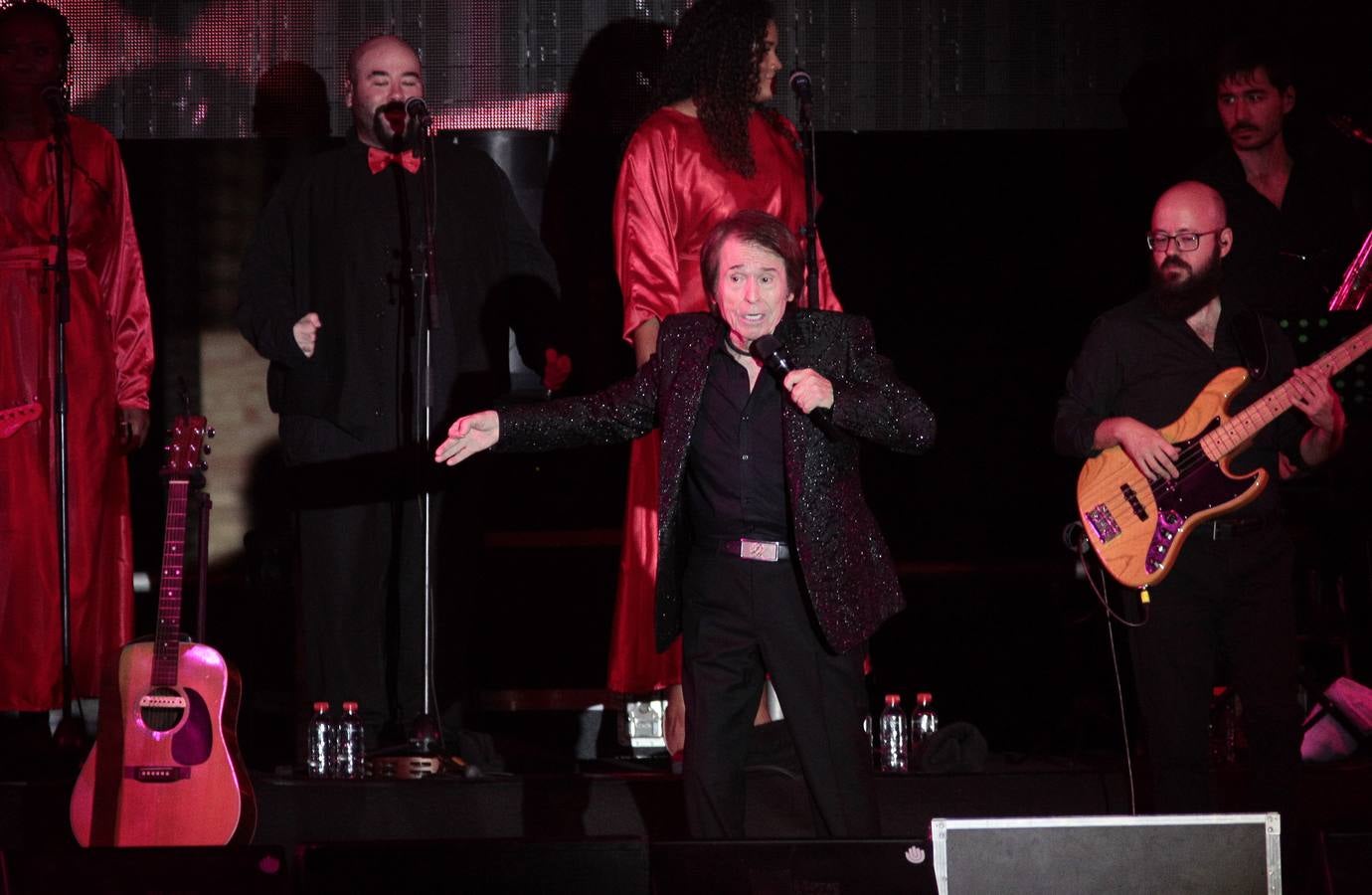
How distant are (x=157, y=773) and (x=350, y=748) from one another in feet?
2.55

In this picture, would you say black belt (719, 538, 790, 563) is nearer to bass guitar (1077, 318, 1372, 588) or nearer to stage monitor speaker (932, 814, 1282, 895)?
stage monitor speaker (932, 814, 1282, 895)

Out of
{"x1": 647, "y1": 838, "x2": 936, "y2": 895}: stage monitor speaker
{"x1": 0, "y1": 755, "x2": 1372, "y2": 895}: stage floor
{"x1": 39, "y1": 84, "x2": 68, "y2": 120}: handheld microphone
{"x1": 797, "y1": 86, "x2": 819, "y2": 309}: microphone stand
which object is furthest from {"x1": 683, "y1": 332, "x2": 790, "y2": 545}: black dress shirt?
{"x1": 39, "y1": 84, "x2": 68, "y2": 120}: handheld microphone

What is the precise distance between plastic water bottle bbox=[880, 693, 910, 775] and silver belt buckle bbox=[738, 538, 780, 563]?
1.91 meters

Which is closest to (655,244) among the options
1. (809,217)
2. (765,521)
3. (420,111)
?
(809,217)

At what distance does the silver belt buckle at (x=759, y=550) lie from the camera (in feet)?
12.8

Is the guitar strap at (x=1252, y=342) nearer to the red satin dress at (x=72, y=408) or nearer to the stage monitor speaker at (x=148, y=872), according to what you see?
the stage monitor speaker at (x=148, y=872)

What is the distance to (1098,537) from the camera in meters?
4.84

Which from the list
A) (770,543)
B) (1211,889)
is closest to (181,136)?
(770,543)

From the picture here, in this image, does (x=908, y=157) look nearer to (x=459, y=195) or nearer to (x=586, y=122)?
(x=586, y=122)

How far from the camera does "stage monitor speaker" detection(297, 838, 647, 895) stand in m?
3.36

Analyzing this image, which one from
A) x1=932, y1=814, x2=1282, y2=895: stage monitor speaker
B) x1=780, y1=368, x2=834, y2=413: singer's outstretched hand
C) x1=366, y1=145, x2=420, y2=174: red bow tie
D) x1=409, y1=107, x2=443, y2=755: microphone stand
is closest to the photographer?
x1=932, y1=814, x2=1282, y2=895: stage monitor speaker

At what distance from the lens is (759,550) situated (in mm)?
3904

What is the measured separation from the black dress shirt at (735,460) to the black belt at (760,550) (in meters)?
0.01

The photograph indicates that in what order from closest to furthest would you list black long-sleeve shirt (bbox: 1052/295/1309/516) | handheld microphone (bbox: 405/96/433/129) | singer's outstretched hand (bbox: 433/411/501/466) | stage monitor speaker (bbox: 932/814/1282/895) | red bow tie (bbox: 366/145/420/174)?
stage monitor speaker (bbox: 932/814/1282/895), singer's outstretched hand (bbox: 433/411/501/466), black long-sleeve shirt (bbox: 1052/295/1309/516), handheld microphone (bbox: 405/96/433/129), red bow tie (bbox: 366/145/420/174)
